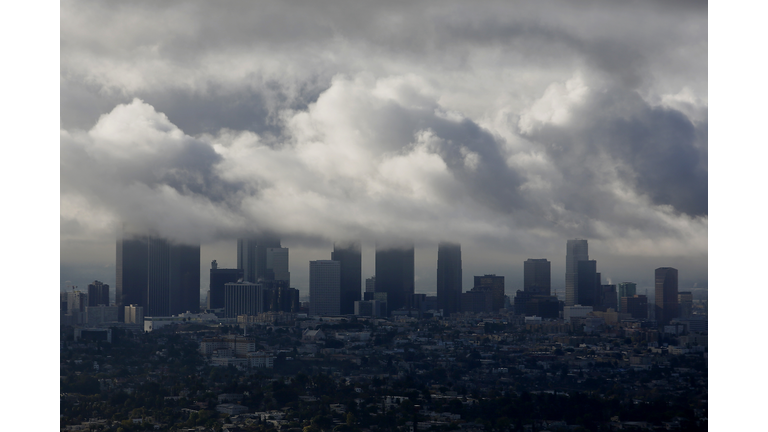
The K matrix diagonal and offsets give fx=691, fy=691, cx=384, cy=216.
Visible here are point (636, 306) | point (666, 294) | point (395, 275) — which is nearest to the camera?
point (666, 294)

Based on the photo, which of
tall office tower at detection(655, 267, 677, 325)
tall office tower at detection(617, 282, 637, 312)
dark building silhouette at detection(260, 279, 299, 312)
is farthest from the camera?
dark building silhouette at detection(260, 279, 299, 312)

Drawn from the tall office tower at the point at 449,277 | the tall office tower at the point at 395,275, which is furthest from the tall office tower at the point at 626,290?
the tall office tower at the point at 395,275

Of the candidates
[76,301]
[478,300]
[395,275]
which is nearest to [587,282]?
[478,300]

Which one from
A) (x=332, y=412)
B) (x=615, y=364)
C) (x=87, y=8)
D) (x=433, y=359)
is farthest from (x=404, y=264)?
(x=87, y=8)

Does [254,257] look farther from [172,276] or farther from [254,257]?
[172,276]

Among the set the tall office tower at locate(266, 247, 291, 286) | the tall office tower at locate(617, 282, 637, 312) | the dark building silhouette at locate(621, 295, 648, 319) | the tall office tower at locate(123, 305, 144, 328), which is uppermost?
the tall office tower at locate(266, 247, 291, 286)

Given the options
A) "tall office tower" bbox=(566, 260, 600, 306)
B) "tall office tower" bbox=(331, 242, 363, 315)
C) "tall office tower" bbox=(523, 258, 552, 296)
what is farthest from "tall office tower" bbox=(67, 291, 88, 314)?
"tall office tower" bbox=(566, 260, 600, 306)

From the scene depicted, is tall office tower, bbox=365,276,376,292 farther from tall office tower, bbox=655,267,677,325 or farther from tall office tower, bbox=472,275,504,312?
tall office tower, bbox=655,267,677,325
